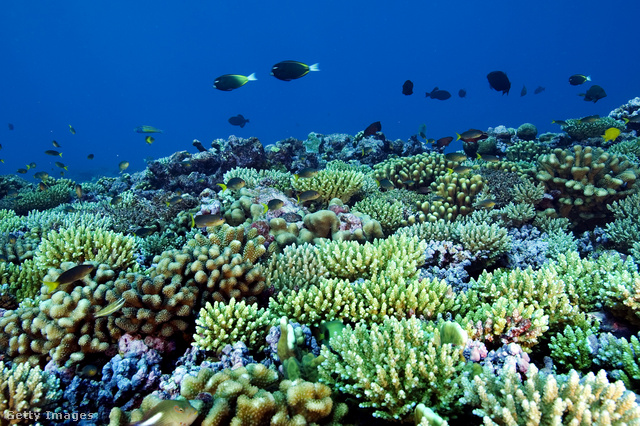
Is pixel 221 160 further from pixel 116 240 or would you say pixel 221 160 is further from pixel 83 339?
pixel 83 339

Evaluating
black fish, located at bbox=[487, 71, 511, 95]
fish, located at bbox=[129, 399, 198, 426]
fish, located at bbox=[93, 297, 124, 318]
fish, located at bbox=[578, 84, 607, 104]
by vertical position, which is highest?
fish, located at bbox=[578, 84, 607, 104]

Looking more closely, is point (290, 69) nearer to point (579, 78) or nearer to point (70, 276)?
point (70, 276)

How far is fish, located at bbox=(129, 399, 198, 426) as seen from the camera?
1831mm

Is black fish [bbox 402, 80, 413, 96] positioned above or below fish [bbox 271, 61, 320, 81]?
above

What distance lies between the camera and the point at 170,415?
184cm

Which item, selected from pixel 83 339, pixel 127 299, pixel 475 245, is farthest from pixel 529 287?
pixel 83 339

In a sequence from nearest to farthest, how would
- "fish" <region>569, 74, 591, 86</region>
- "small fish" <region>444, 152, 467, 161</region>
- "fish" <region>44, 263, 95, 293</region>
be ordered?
"fish" <region>44, 263, 95, 293</region>
"small fish" <region>444, 152, 467, 161</region>
"fish" <region>569, 74, 591, 86</region>

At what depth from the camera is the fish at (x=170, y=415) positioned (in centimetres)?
183

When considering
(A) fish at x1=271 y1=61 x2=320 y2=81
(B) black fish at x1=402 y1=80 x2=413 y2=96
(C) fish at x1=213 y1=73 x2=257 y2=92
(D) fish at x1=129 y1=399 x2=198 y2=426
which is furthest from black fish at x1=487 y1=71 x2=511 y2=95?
(D) fish at x1=129 y1=399 x2=198 y2=426

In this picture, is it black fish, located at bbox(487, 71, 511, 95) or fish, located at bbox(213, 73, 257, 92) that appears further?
black fish, located at bbox(487, 71, 511, 95)

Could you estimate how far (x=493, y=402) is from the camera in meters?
1.87

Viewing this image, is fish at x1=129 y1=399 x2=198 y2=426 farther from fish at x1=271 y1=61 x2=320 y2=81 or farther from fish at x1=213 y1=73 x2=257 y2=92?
fish at x1=213 y1=73 x2=257 y2=92

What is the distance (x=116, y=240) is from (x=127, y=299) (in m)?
2.10

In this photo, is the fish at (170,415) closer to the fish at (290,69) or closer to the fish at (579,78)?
the fish at (290,69)
